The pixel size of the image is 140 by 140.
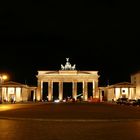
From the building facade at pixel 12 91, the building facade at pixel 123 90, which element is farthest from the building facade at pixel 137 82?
the building facade at pixel 12 91

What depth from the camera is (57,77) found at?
118m

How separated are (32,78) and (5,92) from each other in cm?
4287

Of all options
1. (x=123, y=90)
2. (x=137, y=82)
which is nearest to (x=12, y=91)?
(x=123, y=90)

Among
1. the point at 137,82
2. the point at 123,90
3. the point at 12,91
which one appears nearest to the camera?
the point at 137,82

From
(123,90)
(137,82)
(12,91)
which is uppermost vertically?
(137,82)

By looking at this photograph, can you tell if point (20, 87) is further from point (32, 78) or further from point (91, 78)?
point (32, 78)

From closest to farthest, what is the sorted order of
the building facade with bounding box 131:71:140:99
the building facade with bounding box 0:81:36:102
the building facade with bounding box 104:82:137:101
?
the building facade with bounding box 131:71:140:99 → the building facade with bounding box 0:81:36:102 → the building facade with bounding box 104:82:137:101

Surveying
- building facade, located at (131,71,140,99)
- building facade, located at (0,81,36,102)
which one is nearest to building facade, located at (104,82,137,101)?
building facade, located at (131,71,140,99)

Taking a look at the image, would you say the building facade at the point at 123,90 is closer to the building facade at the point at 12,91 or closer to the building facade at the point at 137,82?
the building facade at the point at 137,82

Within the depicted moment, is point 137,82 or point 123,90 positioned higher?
point 137,82

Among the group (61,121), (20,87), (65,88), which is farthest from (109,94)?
(61,121)

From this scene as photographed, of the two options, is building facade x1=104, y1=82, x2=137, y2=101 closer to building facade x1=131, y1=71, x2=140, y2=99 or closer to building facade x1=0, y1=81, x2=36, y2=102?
building facade x1=131, y1=71, x2=140, y2=99

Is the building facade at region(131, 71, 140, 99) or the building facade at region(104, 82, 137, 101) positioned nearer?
the building facade at region(131, 71, 140, 99)

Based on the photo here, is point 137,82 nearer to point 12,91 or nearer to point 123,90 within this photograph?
point 123,90
